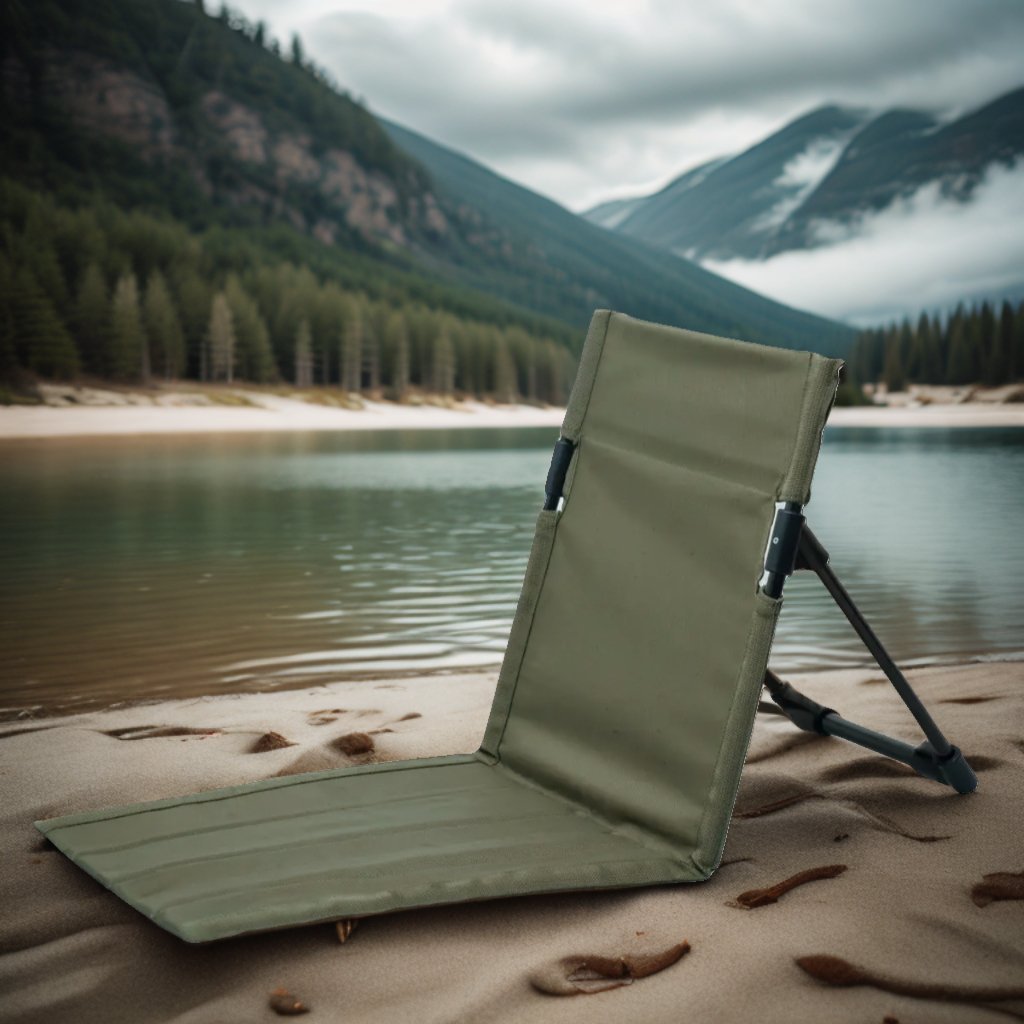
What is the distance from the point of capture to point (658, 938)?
1943mm

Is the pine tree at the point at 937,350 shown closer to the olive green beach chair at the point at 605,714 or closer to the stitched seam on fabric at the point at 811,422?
the olive green beach chair at the point at 605,714

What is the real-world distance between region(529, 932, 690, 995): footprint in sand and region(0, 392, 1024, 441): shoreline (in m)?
26.4

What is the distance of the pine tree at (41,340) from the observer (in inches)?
1775

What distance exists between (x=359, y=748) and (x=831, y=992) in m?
1.84

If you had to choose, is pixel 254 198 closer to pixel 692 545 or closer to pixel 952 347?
pixel 952 347

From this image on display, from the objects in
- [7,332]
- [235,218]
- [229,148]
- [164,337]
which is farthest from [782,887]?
[229,148]

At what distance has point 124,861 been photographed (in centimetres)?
219

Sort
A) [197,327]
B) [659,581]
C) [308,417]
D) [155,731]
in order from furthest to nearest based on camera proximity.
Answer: [197,327] < [308,417] < [155,731] < [659,581]

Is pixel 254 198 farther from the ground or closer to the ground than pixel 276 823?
farther from the ground

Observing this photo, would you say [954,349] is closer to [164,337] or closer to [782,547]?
[164,337]

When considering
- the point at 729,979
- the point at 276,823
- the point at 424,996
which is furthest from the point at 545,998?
the point at 276,823

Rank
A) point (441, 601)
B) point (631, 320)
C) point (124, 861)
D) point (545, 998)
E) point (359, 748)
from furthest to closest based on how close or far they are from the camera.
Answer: point (441, 601), point (359, 748), point (631, 320), point (124, 861), point (545, 998)

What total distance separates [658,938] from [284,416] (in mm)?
44743

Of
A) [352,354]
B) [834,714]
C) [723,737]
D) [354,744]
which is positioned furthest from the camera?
[352,354]
